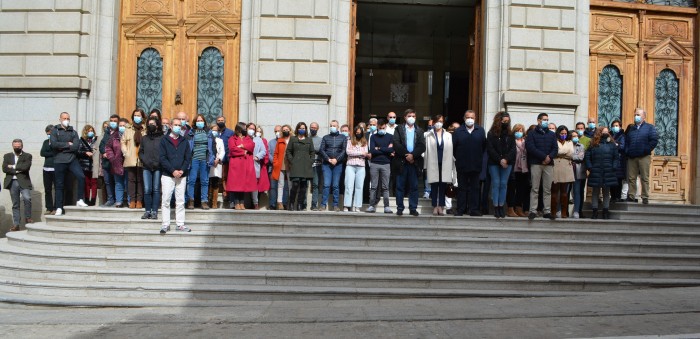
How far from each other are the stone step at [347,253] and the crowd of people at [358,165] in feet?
3.88

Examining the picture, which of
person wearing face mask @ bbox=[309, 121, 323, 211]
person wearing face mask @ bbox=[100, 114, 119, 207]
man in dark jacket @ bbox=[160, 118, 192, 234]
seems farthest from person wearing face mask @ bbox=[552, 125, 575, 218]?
person wearing face mask @ bbox=[100, 114, 119, 207]

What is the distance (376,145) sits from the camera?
44.5 ft

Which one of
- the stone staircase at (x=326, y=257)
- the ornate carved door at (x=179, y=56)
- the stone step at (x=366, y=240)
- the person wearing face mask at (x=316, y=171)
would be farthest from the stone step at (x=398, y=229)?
the ornate carved door at (x=179, y=56)

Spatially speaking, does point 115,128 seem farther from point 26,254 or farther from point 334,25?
point 334,25

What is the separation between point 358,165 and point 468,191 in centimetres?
213

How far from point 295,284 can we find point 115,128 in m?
5.45

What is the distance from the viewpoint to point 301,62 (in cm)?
1592

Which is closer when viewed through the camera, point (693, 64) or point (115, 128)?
point (115, 128)

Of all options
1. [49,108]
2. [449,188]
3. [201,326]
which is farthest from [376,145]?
[49,108]

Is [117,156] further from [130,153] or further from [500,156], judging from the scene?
[500,156]

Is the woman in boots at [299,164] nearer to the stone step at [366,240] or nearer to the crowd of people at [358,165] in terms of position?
the crowd of people at [358,165]

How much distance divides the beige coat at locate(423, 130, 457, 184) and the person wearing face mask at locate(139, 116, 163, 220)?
16.0 feet

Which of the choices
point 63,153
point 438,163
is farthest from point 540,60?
point 63,153

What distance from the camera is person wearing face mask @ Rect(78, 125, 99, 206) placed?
14688mm
